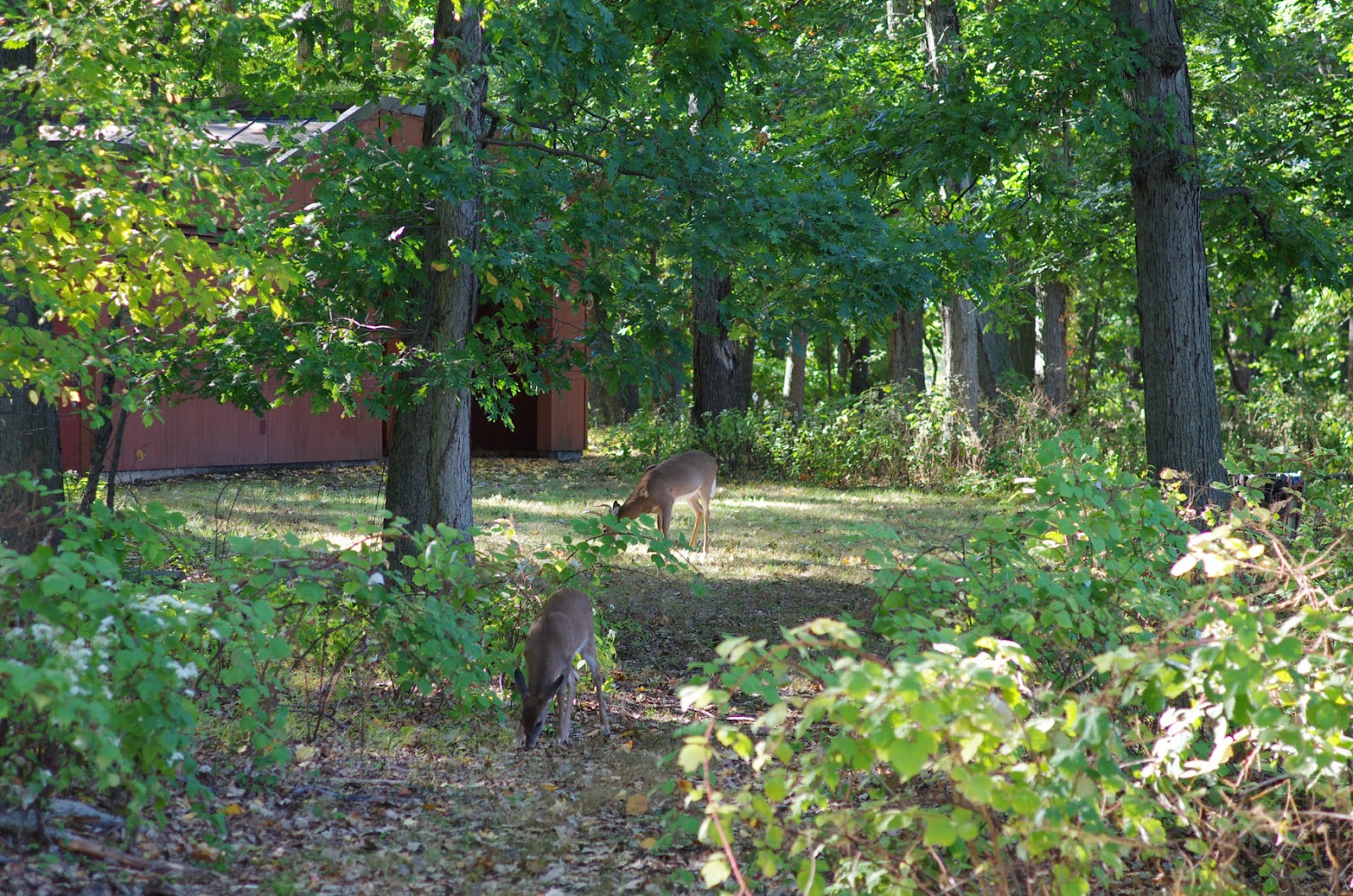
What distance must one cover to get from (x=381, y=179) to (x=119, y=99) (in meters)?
1.88

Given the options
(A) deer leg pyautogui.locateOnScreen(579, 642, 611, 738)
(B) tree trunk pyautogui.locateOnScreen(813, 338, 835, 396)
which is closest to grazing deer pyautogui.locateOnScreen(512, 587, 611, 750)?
(A) deer leg pyautogui.locateOnScreen(579, 642, 611, 738)

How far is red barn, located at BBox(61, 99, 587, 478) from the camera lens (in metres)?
16.9

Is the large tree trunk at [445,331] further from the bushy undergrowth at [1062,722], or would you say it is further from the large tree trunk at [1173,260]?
the large tree trunk at [1173,260]

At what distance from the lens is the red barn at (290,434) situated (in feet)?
55.4

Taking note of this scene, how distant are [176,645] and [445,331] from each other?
4002 millimetres

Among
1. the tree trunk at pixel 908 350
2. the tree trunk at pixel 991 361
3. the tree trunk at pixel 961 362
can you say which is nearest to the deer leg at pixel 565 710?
the tree trunk at pixel 961 362

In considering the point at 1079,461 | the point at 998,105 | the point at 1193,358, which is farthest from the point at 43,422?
the point at 1193,358

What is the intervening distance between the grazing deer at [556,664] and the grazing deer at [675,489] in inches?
176

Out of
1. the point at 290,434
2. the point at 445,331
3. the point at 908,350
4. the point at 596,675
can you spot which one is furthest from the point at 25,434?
the point at 908,350

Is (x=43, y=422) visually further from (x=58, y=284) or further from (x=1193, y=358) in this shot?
(x=1193, y=358)

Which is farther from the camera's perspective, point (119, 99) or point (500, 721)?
point (500, 721)

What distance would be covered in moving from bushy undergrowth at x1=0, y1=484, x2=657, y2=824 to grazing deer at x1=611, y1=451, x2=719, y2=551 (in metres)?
A: 5.29

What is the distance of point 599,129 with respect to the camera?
836cm

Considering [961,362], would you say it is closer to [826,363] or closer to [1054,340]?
[1054,340]
